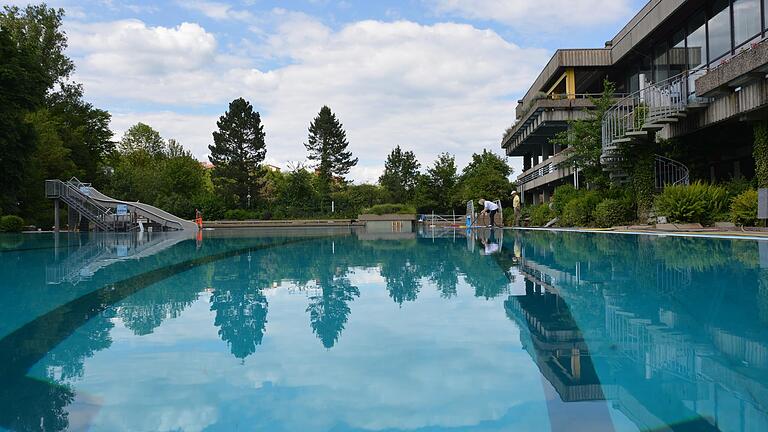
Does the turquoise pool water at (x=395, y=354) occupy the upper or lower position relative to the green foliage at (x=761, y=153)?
lower

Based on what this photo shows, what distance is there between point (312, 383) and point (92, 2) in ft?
73.6

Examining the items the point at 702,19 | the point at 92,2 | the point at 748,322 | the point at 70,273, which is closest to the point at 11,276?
the point at 70,273

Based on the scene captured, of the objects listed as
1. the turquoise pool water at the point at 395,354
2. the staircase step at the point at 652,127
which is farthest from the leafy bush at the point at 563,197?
the turquoise pool water at the point at 395,354

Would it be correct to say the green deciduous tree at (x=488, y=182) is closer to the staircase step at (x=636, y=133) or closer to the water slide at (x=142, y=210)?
the water slide at (x=142, y=210)

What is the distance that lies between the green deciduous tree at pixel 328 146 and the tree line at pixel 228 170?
0.11 metres

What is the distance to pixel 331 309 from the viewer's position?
5375 millimetres

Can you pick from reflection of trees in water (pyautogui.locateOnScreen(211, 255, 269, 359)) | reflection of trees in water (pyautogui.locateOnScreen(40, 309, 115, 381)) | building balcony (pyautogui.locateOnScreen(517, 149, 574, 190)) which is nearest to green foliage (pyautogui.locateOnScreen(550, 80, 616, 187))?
building balcony (pyautogui.locateOnScreen(517, 149, 574, 190))

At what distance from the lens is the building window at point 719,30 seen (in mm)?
18297

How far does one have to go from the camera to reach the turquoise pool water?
8.27 ft

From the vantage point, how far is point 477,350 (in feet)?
12.0

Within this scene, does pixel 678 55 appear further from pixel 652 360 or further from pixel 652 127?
pixel 652 360

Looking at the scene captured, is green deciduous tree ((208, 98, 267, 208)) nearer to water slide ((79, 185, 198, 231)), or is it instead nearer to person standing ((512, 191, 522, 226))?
water slide ((79, 185, 198, 231))

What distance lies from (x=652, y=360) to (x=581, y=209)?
20.5 m

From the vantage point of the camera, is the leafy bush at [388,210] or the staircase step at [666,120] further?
the leafy bush at [388,210]
